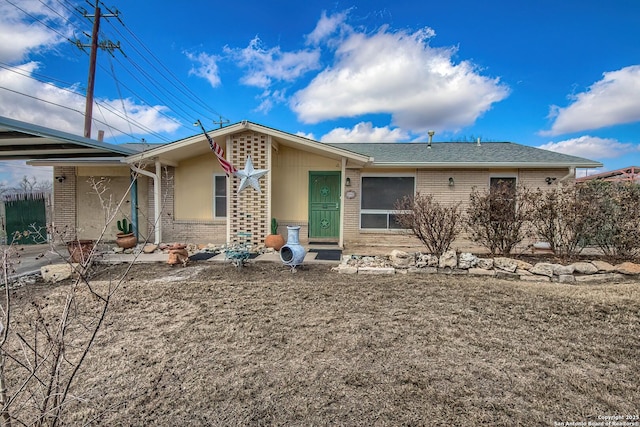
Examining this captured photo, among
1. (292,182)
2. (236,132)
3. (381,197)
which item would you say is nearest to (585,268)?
(381,197)

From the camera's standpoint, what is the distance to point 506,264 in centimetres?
574

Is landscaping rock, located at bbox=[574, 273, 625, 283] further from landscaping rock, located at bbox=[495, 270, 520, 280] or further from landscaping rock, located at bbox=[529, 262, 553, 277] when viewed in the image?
landscaping rock, located at bbox=[495, 270, 520, 280]

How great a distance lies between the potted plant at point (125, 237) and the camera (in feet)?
26.6

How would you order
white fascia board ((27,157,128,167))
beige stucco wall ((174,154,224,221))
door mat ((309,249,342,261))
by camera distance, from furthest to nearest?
beige stucco wall ((174,154,224,221)), white fascia board ((27,157,128,167)), door mat ((309,249,342,261))

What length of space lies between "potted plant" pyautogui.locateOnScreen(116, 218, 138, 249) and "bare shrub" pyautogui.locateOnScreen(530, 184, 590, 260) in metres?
10.1

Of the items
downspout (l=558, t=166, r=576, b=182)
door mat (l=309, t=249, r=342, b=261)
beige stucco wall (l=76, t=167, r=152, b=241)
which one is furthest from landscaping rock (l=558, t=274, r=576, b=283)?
beige stucco wall (l=76, t=167, r=152, b=241)

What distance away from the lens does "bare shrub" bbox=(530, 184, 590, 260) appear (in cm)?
573

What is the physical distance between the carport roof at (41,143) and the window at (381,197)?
7093 mm

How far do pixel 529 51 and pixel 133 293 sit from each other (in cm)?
1359

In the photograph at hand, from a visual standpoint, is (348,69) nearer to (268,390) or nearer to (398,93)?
(398,93)

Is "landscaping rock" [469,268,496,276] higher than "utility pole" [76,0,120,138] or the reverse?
the reverse

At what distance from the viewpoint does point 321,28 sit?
11273 millimetres

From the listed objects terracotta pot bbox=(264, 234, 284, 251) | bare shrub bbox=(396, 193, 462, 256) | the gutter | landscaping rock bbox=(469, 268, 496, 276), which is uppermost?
the gutter

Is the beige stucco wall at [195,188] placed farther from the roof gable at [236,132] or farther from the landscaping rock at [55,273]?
the landscaping rock at [55,273]
